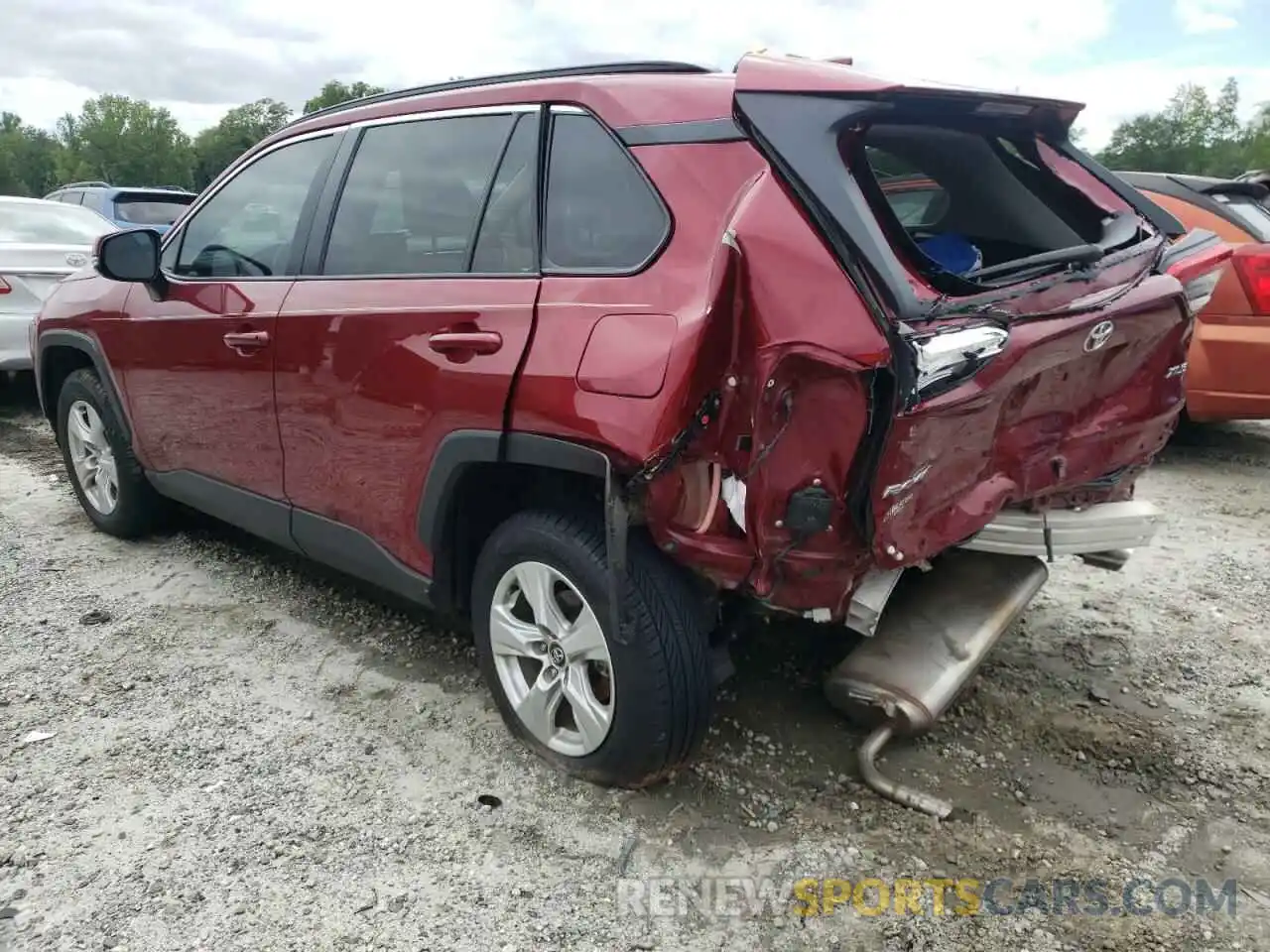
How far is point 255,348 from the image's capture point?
341 cm

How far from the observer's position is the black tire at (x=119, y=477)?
14.6ft

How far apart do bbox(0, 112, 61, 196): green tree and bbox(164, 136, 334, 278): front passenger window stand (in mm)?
89173

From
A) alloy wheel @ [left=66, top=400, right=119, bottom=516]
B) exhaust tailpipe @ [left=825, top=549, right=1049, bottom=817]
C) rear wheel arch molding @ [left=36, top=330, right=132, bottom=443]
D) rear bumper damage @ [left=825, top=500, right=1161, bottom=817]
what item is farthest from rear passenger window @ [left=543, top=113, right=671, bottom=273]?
alloy wheel @ [left=66, top=400, right=119, bottom=516]

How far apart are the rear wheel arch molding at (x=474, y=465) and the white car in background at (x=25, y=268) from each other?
4778 millimetres

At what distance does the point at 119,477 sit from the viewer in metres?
4.50

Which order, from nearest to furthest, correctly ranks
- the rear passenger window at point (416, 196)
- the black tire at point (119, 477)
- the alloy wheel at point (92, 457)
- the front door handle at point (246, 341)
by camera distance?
the rear passenger window at point (416, 196) < the front door handle at point (246, 341) < the black tire at point (119, 477) < the alloy wheel at point (92, 457)

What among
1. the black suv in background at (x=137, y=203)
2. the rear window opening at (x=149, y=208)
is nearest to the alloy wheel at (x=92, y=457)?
the black suv in background at (x=137, y=203)

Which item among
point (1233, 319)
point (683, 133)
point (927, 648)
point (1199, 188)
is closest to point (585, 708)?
point (927, 648)

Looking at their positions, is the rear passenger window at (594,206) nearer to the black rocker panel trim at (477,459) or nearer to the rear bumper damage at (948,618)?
the black rocker panel trim at (477,459)

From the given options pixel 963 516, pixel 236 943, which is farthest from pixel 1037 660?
pixel 236 943

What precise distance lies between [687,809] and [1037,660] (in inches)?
59.8

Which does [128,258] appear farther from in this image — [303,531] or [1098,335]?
[1098,335]

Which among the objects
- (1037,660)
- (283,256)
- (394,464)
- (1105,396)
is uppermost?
(283,256)

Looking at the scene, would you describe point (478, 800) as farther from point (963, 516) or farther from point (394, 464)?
point (963, 516)
